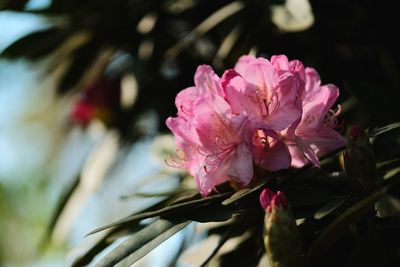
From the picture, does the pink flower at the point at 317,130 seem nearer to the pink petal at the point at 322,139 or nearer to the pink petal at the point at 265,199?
the pink petal at the point at 322,139

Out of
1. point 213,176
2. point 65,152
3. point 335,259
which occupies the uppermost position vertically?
point 213,176

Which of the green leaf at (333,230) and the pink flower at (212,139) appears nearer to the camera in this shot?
the green leaf at (333,230)

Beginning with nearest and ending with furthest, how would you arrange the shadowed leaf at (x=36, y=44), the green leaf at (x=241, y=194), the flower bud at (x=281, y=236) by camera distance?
1. the flower bud at (x=281, y=236)
2. the green leaf at (x=241, y=194)
3. the shadowed leaf at (x=36, y=44)

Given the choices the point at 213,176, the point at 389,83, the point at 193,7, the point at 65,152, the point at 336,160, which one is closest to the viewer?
the point at 213,176

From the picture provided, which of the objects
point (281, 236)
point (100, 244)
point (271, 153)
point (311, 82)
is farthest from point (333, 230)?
point (100, 244)

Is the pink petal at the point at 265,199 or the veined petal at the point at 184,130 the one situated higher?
the veined petal at the point at 184,130

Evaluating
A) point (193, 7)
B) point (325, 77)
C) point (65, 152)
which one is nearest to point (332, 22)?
point (325, 77)

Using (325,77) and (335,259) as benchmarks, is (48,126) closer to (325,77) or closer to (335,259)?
(325,77)

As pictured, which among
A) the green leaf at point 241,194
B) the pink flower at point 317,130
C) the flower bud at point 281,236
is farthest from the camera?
the pink flower at point 317,130

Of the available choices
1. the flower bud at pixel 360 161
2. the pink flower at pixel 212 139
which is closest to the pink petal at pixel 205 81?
the pink flower at pixel 212 139
